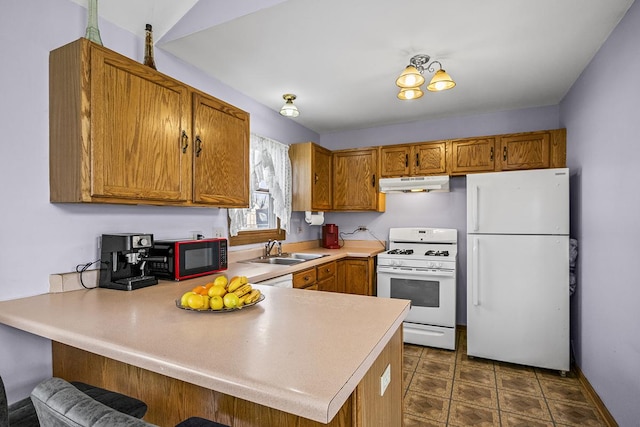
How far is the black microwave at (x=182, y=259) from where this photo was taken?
6.56ft

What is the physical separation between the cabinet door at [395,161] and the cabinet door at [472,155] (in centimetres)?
47

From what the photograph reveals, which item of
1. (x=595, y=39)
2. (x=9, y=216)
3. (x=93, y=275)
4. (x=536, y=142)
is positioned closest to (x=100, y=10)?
(x=9, y=216)

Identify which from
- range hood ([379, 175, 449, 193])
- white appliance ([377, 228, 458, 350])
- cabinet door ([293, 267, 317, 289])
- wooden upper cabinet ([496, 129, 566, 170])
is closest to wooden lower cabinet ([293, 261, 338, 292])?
cabinet door ([293, 267, 317, 289])

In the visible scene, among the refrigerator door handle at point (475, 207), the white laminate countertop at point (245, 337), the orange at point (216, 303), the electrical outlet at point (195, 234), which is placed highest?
the refrigerator door handle at point (475, 207)

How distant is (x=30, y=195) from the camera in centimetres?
159

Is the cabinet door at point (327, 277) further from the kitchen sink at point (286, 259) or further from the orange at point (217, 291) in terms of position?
the orange at point (217, 291)

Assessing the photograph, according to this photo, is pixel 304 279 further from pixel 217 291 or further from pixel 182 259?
pixel 217 291

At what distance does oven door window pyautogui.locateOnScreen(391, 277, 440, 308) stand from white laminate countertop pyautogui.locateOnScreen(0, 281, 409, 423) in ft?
6.26

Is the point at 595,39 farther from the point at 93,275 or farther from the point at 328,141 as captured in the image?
the point at 93,275

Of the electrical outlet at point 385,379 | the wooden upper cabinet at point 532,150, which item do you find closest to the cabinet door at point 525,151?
the wooden upper cabinet at point 532,150

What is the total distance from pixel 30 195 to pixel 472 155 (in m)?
3.55

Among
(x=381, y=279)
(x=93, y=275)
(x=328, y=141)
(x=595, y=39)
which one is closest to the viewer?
(x=93, y=275)

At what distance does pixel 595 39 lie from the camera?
83.4 inches

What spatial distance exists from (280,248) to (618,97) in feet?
9.37
